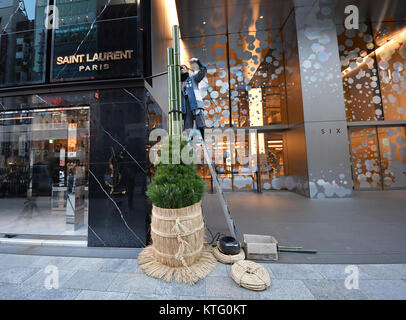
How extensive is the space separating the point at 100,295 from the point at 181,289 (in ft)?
2.95

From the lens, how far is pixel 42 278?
2.21m

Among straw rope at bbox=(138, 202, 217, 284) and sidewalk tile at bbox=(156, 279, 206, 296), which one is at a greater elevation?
straw rope at bbox=(138, 202, 217, 284)

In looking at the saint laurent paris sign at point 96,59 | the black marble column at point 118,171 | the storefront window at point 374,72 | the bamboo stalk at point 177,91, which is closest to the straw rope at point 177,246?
the black marble column at point 118,171

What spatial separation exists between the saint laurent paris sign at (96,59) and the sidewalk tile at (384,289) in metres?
5.00

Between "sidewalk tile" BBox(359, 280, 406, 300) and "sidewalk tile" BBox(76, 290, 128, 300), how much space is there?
266cm

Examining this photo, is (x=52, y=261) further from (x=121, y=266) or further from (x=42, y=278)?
(x=121, y=266)

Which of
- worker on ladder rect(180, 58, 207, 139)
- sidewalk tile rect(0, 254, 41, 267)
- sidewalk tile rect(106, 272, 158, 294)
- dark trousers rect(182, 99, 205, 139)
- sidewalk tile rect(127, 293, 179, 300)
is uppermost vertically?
worker on ladder rect(180, 58, 207, 139)

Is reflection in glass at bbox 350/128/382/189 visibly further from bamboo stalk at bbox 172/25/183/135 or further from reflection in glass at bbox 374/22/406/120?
bamboo stalk at bbox 172/25/183/135

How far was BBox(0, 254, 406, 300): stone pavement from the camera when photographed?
6.04 feet

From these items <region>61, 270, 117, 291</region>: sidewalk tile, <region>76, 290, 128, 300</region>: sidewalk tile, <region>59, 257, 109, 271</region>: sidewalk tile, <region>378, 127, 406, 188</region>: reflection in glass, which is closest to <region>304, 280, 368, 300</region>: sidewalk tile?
<region>76, 290, 128, 300</region>: sidewalk tile

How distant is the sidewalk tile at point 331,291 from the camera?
5.83 feet

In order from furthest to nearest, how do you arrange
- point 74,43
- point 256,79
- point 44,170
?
point 256,79
point 44,170
point 74,43

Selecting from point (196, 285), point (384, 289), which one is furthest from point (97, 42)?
point (384, 289)
